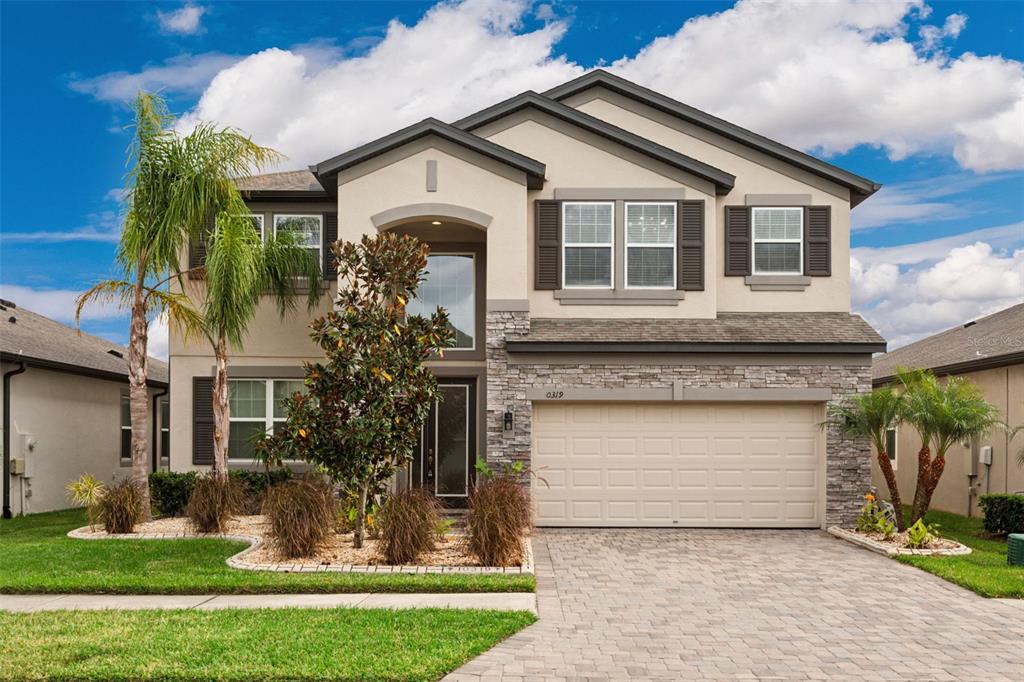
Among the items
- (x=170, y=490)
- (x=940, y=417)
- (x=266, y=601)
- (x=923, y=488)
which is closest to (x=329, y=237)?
(x=170, y=490)

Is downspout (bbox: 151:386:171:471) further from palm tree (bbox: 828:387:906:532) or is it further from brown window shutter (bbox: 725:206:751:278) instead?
palm tree (bbox: 828:387:906:532)

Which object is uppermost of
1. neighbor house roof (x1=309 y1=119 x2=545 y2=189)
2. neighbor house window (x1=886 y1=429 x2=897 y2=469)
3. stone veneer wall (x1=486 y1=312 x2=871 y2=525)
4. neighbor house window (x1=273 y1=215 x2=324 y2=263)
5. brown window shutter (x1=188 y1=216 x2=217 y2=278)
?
neighbor house roof (x1=309 y1=119 x2=545 y2=189)

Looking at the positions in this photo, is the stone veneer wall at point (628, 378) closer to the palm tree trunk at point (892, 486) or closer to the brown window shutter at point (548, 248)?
the palm tree trunk at point (892, 486)

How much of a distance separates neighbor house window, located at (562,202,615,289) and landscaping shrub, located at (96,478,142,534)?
8.29 metres

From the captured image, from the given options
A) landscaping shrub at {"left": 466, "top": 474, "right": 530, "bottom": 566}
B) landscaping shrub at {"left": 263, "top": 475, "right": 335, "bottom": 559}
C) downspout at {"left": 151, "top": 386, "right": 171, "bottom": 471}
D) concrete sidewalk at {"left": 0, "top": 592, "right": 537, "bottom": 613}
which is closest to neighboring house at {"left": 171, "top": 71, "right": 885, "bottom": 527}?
landscaping shrub at {"left": 466, "top": 474, "right": 530, "bottom": 566}

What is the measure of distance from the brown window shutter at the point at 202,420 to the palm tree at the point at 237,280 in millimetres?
743

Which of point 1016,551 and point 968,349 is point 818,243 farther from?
point 1016,551

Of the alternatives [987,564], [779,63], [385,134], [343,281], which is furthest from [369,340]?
[779,63]

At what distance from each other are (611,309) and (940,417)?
578 cm

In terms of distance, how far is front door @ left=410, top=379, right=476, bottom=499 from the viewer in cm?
1738

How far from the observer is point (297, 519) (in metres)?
11.5

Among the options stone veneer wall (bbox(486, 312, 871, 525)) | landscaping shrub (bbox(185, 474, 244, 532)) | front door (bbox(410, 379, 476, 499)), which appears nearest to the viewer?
landscaping shrub (bbox(185, 474, 244, 532))

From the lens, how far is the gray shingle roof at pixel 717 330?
607 inches

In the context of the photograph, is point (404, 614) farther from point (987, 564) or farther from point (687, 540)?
point (987, 564)
